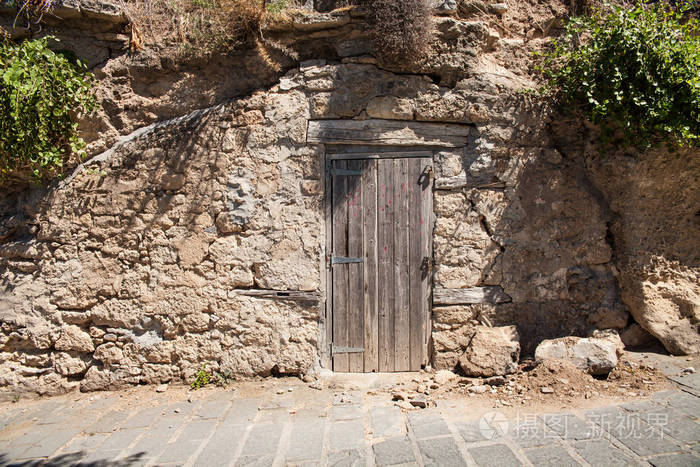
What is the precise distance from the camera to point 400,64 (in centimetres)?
381

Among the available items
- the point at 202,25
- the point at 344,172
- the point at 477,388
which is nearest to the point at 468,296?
the point at 477,388

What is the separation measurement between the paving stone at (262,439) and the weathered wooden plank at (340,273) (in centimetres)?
100

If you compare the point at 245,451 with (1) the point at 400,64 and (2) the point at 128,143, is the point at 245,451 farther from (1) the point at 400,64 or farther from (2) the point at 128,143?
(1) the point at 400,64

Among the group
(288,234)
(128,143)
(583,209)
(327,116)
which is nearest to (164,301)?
(288,234)

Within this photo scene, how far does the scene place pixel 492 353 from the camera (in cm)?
357

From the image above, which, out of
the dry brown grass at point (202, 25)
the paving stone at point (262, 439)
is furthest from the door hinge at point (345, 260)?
the dry brown grass at point (202, 25)

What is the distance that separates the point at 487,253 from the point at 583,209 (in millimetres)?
1036

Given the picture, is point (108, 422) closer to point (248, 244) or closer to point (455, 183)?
point (248, 244)

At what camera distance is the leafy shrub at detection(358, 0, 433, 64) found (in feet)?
12.1

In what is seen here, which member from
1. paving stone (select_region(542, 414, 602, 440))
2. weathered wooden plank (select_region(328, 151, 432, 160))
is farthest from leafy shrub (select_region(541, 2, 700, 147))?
paving stone (select_region(542, 414, 602, 440))

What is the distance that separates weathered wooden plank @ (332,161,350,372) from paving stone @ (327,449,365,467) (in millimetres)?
1236

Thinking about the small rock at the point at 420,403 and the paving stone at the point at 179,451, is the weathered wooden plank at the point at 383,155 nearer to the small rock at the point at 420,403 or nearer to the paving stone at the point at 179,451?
the small rock at the point at 420,403

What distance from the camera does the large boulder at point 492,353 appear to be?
3527 mm

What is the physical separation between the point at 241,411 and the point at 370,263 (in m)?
1.68
